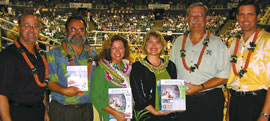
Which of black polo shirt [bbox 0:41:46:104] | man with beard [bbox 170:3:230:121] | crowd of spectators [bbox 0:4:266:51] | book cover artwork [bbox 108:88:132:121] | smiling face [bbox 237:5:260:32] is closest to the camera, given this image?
black polo shirt [bbox 0:41:46:104]

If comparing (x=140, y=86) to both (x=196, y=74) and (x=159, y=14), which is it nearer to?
(x=196, y=74)

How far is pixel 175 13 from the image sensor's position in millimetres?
35062

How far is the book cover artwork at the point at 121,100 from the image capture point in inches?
90.4

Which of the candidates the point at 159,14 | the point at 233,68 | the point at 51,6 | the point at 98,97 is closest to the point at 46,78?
the point at 98,97

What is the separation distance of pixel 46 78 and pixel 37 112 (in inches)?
13.1

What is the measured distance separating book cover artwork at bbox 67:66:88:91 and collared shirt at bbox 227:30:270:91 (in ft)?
4.91

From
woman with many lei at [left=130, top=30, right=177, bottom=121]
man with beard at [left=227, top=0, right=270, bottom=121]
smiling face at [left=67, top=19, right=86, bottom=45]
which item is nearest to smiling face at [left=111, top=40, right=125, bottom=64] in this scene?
woman with many lei at [left=130, top=30, right=177, bottom=121]

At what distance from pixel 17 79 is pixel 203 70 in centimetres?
179

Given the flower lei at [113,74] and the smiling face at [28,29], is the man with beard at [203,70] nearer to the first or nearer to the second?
the flower lei at [113,74]

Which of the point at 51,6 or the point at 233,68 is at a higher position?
the point at 51,6

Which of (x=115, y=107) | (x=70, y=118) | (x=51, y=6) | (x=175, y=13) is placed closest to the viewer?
(x=115, y=107)

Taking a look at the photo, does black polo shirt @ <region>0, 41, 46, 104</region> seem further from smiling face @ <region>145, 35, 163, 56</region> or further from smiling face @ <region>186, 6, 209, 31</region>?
smiling face @ <region>186, 6, 209, 31</region>

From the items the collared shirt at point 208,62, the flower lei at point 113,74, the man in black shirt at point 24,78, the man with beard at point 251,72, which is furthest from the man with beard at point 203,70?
the man in black shirt at point 24,78

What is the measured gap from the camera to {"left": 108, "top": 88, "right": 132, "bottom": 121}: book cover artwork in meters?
2.30
